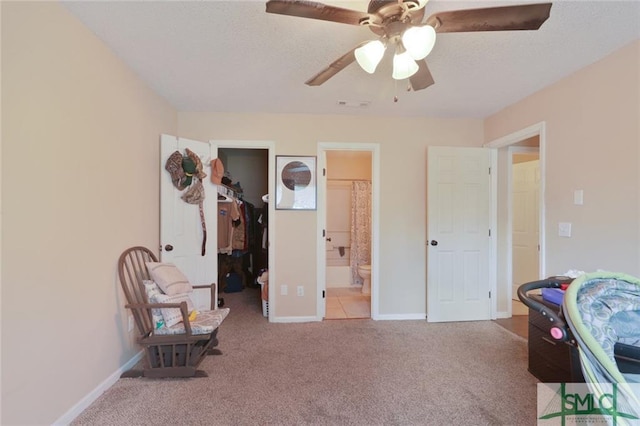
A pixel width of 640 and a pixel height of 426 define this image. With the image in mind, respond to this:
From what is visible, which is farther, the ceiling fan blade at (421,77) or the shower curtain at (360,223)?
the shower curtain at (360,223)

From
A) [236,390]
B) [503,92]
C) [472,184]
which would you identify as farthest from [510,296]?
[236,390]

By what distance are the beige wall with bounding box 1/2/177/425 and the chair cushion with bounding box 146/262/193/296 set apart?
26cm

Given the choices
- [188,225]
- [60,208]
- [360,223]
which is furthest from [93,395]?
[360,223]

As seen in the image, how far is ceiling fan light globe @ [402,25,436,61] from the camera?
4.16 feet

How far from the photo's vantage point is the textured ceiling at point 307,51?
1649mm

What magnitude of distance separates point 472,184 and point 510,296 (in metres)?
1.45

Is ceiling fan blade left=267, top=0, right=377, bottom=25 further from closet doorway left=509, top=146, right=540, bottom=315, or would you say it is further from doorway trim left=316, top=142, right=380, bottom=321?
closet doorway left=509, top=146, right=540, bottom=315

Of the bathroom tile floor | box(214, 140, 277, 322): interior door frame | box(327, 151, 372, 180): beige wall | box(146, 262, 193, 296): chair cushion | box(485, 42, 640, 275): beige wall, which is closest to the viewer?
box(485, 42, 640, 275): beige wall

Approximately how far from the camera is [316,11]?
1.23 m

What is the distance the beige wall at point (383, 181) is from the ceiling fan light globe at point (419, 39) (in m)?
2.06

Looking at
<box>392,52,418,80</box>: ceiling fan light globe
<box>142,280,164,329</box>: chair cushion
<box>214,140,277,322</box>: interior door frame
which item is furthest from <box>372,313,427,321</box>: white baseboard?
<box>392,52,418,80</box>: ceiling fan light globe

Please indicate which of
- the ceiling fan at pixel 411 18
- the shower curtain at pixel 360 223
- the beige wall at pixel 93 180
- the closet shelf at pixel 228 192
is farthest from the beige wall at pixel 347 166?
the ceiling fan at pixel 411 18

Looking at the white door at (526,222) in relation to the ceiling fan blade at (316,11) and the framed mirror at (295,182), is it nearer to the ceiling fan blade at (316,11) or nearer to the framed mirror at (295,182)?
the framed mirror at (295,182)

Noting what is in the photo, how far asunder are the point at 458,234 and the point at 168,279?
3.05 meters
